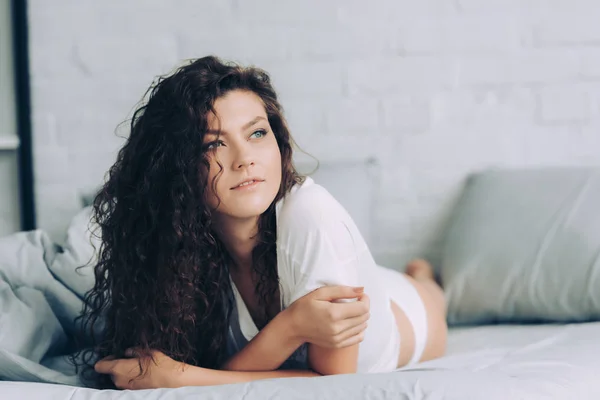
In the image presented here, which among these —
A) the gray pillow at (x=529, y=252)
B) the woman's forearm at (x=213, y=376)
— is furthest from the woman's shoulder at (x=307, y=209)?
the gray pillow at (x=529, y=252)

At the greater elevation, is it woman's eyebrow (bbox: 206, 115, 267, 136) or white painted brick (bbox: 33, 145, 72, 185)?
woman's eyebrow (bbox: 206, 115, 267, 136)

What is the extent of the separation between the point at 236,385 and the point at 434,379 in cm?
29

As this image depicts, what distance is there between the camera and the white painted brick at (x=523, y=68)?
1.98 meters

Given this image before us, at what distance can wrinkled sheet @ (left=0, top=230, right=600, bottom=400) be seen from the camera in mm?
985

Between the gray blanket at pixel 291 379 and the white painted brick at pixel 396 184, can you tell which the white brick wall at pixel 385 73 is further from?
the gray blanket at pixel 291 379

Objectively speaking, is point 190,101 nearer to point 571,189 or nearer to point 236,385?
point 236,385

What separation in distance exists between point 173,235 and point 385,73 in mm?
990

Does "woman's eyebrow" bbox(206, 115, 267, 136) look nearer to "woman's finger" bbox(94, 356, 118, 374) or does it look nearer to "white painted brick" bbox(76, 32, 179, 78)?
"woman's finger" bbox(94, 356, 118, 374)

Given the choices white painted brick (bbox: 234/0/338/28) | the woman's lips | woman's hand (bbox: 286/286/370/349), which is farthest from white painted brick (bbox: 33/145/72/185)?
woman's hand (bbox: 286/286/370/349)

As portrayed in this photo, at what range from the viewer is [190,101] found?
3.95ft

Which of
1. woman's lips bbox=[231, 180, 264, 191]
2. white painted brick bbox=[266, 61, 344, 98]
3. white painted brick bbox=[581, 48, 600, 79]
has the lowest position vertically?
woman's lips bbox=[231, 180, 264, 191]

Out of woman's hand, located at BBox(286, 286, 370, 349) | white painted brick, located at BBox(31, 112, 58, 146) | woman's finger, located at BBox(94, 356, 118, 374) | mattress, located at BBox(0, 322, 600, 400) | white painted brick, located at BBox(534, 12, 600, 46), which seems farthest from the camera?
white painted brick, located at BBox(31, 112, 58, 146)

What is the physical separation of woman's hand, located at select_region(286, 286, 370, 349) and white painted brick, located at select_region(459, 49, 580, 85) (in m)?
1.03

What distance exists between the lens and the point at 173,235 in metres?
1.24
